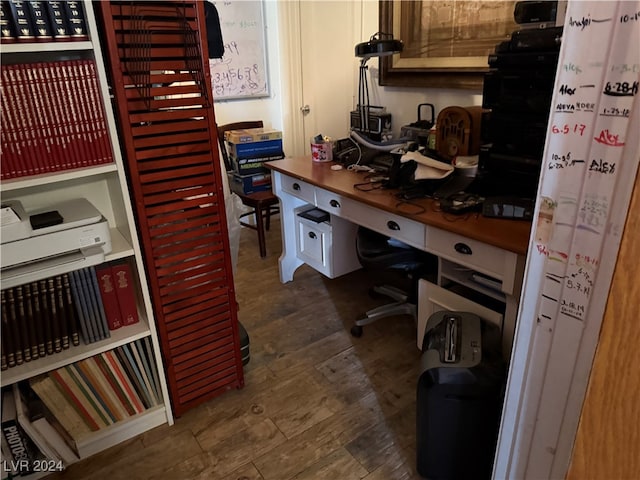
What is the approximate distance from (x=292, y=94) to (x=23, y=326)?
9.06ft

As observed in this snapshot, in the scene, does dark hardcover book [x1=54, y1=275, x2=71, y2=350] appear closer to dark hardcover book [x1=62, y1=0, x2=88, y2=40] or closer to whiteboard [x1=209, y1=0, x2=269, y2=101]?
dark hardcover book [x1=62, y1=0, x2=88, y2=40]

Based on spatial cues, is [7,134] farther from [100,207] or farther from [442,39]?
[442,39]

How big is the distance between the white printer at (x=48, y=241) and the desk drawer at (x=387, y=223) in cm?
107

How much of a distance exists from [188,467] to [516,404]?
1.16 metres

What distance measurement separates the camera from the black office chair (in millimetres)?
2105

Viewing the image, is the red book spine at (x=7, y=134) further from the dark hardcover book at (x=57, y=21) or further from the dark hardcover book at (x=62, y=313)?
the dark hardcover book at (x=62, y=313)

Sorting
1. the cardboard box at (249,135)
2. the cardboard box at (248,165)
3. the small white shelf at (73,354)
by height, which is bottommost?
the small white shelf at (73,354)

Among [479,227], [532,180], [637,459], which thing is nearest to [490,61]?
[532,180]

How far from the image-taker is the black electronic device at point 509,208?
61.2 inches

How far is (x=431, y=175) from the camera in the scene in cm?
187

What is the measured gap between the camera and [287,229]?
273 centimetres

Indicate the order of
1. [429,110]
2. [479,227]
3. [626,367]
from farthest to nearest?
1. [429,110]
2. [479,227]
3. [626,367]

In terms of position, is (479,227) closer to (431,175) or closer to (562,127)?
(431,175)

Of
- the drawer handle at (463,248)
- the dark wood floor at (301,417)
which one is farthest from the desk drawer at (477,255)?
the dark wood floor at (301,417)
